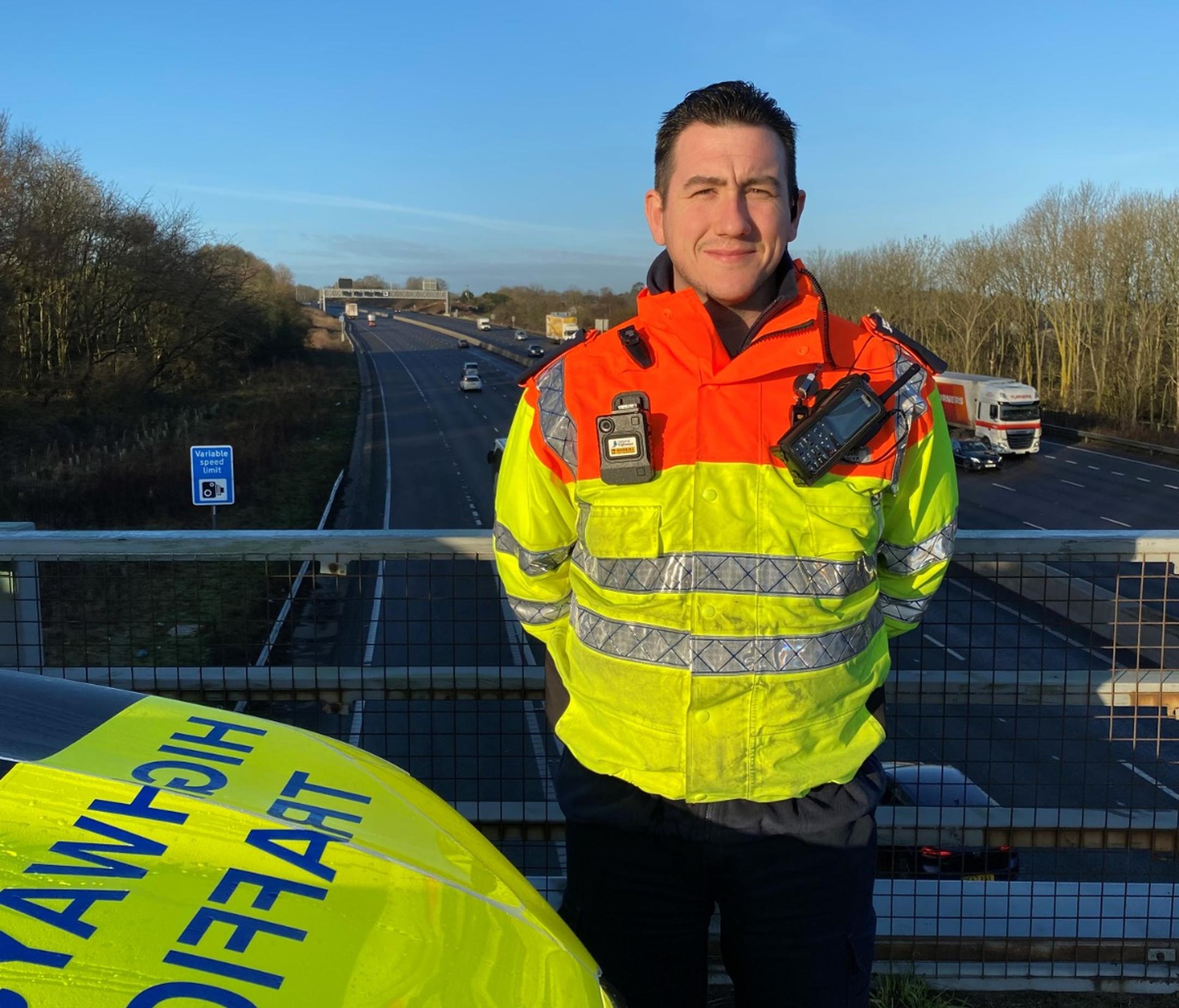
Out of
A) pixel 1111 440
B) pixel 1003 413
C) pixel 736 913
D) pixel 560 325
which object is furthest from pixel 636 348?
pixel 560 325

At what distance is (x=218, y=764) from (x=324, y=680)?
5.06 ft

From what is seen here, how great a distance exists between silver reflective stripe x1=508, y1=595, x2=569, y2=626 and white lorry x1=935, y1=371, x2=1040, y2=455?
134 feet

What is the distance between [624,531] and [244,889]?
0.93 m

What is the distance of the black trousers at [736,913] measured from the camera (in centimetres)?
219

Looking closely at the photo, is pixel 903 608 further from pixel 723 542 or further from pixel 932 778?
pixel 932 778

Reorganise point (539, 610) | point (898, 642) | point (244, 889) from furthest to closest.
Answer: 1. point (898, 642)
2. point (539, 610)
3. point (244, 889)

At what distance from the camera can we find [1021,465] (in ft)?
137

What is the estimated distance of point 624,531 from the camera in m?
2.12

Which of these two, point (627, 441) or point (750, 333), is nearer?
point (627, 441)

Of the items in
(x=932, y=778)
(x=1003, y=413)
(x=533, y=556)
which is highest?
(x=533, y=556)

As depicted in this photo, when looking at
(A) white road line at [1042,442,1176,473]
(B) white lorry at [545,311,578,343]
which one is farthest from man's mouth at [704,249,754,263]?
(B) white lorry at [545,311,578,343]

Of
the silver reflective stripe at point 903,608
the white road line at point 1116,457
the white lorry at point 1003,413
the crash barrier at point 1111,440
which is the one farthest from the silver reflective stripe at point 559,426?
the crash barrier at point 1111,440

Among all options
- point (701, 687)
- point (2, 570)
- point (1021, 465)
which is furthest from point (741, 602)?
point (1021, 465)

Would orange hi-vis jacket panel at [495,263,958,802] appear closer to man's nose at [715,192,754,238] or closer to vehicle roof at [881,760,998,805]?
man's nose at [715,192,754,238]
